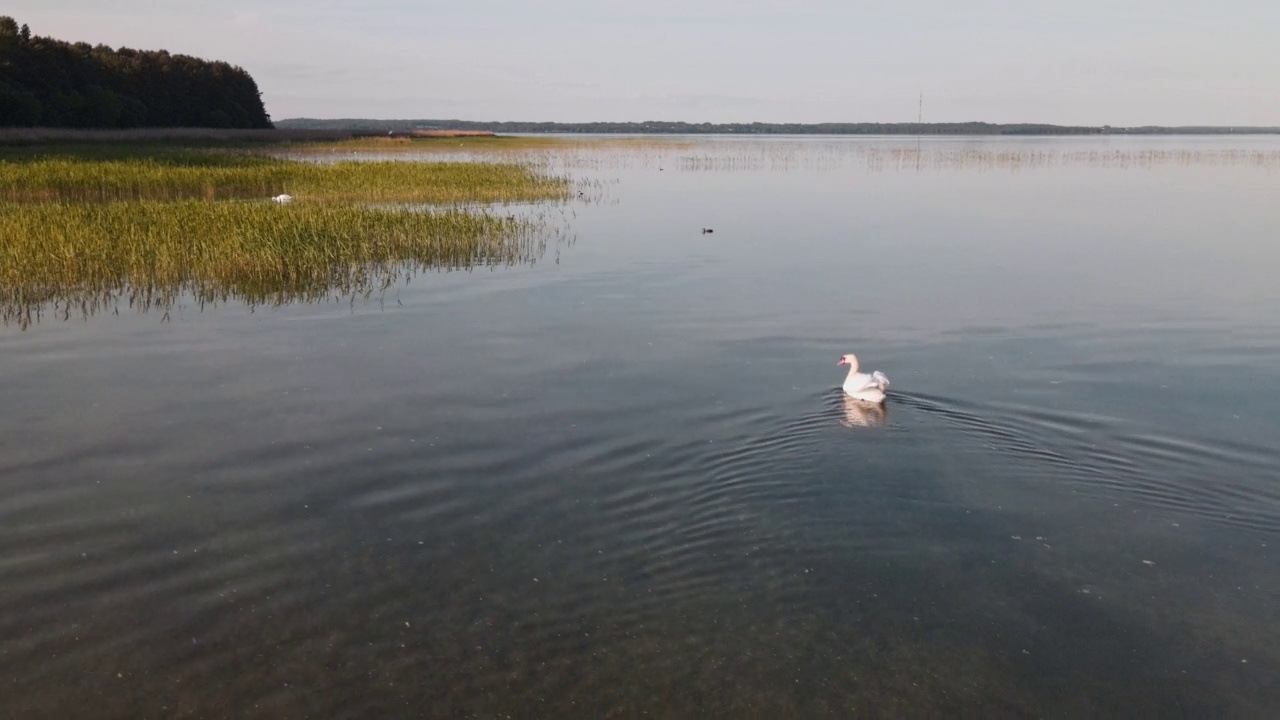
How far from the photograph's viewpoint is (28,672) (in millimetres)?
5676

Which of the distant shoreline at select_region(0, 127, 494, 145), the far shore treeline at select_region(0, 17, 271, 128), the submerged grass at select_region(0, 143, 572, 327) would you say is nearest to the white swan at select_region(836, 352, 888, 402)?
the submerged grass at select_region(0, 143, 572, 327)

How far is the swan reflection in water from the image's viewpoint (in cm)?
998

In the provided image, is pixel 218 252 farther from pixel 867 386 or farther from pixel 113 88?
pixel 113 88

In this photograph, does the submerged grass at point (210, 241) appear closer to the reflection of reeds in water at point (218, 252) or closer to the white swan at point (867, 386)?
the reflection of reeds in water at point (218, 252)

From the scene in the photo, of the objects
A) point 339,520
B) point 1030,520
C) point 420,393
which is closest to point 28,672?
point 339,520

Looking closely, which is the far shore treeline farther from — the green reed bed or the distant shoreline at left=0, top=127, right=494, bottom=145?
the green reed bed

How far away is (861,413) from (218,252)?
12665 millimetres

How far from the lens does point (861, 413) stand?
10.2 m

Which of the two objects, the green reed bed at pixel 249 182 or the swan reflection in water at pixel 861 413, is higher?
the green reed bed at pixel 249 182

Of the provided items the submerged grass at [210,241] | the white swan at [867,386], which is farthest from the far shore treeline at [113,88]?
the white swan at [867,386]

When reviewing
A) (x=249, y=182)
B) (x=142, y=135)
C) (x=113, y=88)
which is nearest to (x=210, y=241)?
(x=249, y=182)

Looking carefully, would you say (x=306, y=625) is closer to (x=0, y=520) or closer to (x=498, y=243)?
(x=0, y=520)

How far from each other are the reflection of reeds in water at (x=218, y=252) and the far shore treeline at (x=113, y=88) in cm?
4396

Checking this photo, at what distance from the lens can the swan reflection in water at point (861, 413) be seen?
393 inches
